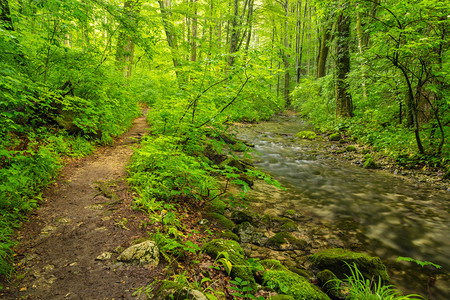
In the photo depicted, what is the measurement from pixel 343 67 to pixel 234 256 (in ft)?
44.1

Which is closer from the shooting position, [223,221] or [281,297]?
[281,297]

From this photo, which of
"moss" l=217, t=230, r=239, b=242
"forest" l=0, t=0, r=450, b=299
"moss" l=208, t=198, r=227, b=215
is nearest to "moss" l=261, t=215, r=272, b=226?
"moss" l=208, t=198, r=227, b=215

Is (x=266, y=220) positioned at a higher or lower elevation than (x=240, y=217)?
lower

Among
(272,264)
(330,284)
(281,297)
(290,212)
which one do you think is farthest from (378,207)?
(281,297)

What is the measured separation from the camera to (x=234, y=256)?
314cm

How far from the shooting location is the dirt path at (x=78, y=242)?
2.31 meters

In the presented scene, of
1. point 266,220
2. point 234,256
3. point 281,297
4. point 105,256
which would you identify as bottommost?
point 266,220

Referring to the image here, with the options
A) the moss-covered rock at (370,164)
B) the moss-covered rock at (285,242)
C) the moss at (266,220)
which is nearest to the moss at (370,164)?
the moss-covered rock at (370,164)

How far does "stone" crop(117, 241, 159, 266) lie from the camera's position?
2.72 meters

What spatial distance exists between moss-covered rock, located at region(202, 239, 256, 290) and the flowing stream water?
7.30 feet

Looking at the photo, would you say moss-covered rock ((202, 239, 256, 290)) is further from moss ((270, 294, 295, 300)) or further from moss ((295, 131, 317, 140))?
moss ((295, 131, 317, 140))

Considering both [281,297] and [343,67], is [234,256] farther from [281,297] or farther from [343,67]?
[343,67]

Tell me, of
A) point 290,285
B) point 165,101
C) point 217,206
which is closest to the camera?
point 290,285

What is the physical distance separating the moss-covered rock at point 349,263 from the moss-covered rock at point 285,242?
602 mm
